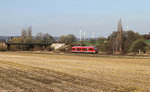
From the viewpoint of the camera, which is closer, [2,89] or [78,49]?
[2,89]

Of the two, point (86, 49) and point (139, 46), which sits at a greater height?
point (139, 46)

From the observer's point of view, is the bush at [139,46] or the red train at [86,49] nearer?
the bush at [139,46]

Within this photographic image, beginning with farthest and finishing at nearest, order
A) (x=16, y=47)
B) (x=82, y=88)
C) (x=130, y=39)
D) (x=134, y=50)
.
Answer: (x=16, y=47), (x=130, y=39), (x=134, y=50), (x=82, y=88)

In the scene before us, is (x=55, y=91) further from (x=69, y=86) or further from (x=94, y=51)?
(x=94, y=51)

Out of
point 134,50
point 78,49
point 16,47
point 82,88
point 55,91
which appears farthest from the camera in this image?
point 16,47

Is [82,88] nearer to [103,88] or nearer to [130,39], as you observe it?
[103,88]

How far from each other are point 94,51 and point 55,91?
51800mm

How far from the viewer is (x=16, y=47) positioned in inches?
3976

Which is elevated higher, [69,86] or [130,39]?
[130,39]

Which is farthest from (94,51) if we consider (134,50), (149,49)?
(149,49)

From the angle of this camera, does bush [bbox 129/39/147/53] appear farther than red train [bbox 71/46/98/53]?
No

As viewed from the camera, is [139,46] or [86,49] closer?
[139,46]

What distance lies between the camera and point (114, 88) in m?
11.7

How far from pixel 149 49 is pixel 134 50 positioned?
654 centimetres
